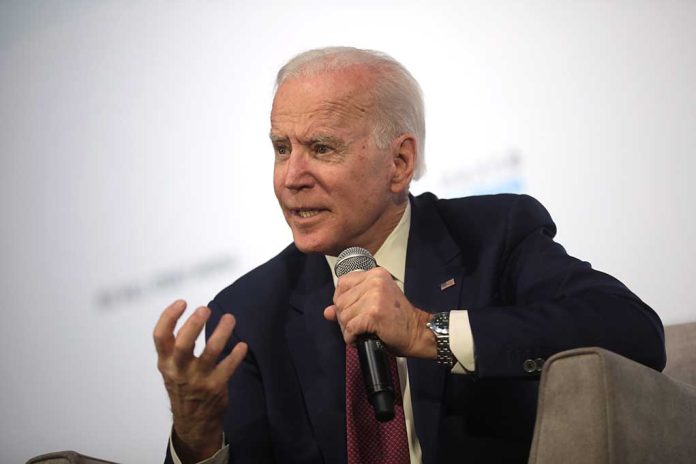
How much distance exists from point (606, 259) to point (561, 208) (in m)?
0.23

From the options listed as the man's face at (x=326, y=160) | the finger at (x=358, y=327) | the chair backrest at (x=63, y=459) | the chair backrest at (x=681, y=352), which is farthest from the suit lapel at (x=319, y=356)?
the chair backrest at (x=681, y=352)

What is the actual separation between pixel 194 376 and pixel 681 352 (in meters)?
1.43

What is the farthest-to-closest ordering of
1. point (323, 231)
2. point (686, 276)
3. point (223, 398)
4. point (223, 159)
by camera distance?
point (223, 159)
point (686, 276)
point (323, 231)
point (223, 398)

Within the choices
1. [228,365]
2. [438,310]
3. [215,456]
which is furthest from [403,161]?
[215,456]

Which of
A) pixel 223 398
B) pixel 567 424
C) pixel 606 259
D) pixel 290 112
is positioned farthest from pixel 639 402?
A: pixel 606 259

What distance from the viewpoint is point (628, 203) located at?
2533mm

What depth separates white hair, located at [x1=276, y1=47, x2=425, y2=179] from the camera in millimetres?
1919

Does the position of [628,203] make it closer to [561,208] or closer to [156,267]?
[561,208]

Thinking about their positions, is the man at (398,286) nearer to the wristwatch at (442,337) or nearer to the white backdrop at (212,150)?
the wristwatch at (442,337)

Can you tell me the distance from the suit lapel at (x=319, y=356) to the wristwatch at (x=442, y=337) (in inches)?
15.9

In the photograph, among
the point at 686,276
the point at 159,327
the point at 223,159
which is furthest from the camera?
the point at 223,159

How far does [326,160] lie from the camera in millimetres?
1854

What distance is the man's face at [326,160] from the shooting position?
1.84 metres

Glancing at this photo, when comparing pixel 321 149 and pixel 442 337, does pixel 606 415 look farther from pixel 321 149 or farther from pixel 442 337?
pixel 321 149
